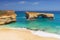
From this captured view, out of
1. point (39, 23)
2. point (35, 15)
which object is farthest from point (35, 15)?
point (39, 23)

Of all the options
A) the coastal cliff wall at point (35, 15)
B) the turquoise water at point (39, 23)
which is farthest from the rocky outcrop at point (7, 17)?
the coastal cliff wall at point (35, 15)

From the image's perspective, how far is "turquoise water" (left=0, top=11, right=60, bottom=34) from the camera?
6.20 feet

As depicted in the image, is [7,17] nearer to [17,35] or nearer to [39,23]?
[17,35]

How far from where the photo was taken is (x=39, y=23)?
192 cm

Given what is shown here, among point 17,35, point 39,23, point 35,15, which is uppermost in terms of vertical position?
point 35,15

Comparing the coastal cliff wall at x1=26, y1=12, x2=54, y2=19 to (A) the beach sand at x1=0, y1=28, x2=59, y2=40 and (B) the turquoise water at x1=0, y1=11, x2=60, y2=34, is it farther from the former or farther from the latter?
(A) the beach sand at x1=0, y1=28, x2=59, y2=40

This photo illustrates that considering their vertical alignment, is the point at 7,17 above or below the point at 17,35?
above

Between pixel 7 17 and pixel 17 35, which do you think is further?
pixel 7 17

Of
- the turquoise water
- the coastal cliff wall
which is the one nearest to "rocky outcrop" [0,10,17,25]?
the turquoise water

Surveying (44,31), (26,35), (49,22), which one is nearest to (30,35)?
(26,35)

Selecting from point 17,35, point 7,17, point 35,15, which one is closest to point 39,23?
point 35,15

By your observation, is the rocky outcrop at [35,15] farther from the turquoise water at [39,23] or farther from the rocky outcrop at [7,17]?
the rocky outcrop at [7,17]

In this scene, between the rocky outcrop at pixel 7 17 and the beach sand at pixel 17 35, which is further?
the rocky outcrop at pixel 7 17

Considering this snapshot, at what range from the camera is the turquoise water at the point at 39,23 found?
1.89 metres
